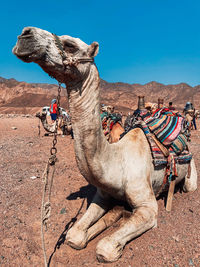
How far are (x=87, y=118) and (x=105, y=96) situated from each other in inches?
2247

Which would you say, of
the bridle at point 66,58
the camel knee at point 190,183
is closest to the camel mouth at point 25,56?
the bridle at point 66,58

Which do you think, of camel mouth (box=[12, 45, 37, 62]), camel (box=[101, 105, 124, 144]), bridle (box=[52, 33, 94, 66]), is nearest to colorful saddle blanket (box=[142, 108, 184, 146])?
camel (box=[101, 105, 124, 144])

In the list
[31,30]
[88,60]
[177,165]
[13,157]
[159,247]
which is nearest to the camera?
[31,30]

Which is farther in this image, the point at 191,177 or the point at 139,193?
the point at 191,177

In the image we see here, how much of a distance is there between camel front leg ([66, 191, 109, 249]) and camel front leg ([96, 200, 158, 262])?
12.0 inches

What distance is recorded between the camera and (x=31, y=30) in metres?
1.75

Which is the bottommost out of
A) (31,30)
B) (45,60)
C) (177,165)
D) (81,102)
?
(177,165)

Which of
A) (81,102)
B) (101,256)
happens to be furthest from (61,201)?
(81,102)

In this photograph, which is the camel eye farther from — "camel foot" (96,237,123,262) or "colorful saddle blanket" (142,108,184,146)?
"camel foot" (96,237,123,262)

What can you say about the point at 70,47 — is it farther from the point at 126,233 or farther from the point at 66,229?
the point at 66,229

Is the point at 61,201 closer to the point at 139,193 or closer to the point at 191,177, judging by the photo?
the point at 139,193

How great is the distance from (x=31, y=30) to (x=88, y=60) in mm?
557

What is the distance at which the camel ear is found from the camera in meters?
2.06

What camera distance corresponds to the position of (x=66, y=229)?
305cm
